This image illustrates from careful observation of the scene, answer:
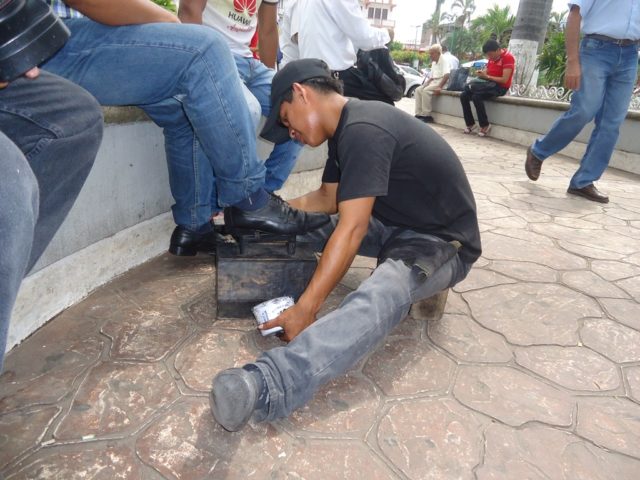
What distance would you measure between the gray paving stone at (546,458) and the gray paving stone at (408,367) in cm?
28

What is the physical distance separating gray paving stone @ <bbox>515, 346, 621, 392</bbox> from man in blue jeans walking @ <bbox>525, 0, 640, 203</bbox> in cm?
290

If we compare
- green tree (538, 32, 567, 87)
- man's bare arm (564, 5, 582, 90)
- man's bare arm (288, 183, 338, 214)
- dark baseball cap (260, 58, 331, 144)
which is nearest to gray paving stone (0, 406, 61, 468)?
dark baseball cap (260, 58, 331, 144)

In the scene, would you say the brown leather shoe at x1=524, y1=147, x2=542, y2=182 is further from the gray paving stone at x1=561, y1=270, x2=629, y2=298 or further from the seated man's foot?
the seated man's foot

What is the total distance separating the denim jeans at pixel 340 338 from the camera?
4.77 feet

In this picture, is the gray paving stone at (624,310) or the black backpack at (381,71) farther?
the black backpack at (381,71)

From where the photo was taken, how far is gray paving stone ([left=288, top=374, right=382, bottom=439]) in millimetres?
1498

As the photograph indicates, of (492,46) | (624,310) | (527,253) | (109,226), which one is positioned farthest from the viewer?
(492,46)

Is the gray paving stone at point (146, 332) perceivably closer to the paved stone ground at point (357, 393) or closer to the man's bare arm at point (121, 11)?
the paved stone ground at point (357, 393)

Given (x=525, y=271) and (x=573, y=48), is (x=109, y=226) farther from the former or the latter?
(x=573, y=48)

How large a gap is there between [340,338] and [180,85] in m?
1.21

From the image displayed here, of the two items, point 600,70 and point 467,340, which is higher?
point 600,70

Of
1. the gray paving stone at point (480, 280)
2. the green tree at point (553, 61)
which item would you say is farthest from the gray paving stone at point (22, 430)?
the green tree at point (553, 61)

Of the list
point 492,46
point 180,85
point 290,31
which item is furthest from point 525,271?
point 492,46

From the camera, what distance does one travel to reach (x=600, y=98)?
3.98 meters
